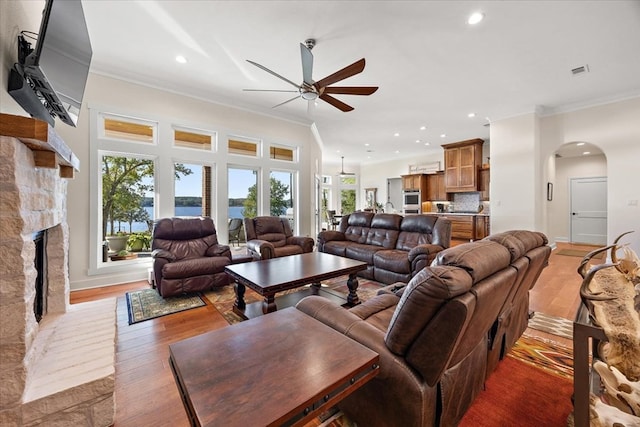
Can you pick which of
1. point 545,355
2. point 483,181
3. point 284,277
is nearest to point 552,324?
point 545,355

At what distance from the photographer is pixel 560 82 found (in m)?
4.21

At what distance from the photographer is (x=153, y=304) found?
309cm

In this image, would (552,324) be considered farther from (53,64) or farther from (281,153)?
(281,153)

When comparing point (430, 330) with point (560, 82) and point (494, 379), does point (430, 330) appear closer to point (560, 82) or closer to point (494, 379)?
point (494, 379)

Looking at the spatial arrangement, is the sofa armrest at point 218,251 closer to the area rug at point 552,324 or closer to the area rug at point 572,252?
the area rug at point 552,324

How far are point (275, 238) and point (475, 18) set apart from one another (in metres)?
4.06

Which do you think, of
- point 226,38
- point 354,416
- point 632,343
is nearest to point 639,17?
point 632,343

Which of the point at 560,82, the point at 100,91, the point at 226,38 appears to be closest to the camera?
the point at 226,38

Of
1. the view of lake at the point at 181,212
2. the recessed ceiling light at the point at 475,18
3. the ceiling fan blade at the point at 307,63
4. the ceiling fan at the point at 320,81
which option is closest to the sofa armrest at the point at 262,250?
the view of lake at the point at 181,212

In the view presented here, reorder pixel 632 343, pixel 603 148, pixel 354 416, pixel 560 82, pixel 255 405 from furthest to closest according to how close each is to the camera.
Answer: pixel 603 148, pixel 560 82, pixel 354 416, pixel 632 343, pixel 255 405

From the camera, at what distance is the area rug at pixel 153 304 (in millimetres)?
2809

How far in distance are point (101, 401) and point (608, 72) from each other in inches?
268

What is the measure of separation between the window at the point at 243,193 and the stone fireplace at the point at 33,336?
349 cm

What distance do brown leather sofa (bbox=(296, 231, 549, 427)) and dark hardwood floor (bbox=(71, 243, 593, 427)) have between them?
3.72ft
